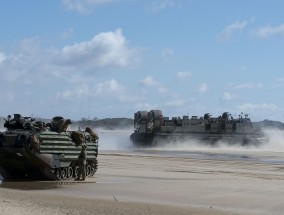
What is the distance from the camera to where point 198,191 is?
16500 millimetres

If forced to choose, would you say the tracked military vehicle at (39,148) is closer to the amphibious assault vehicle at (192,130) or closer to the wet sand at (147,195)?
the wet sand at (147,195)

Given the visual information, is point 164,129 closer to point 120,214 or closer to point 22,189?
point 22,189

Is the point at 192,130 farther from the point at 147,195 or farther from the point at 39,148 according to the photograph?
the point at 147,195

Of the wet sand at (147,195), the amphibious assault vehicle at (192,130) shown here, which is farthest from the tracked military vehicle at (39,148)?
the amphibious assault vehicle at (192,130)

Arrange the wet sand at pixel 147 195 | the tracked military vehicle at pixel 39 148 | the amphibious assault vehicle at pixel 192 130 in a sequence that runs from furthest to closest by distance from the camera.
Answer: the amphibious assault vehicle at pixel 192 130, the tracked military vehicle at pixel 39 148, the wet sand at pixel 147 195

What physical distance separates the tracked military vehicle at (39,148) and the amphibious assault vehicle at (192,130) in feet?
112

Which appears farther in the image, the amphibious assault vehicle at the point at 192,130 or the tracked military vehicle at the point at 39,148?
the amphibious assault vehicle at the point at 192,130

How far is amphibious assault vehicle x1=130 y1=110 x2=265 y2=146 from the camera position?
54781 millimetres

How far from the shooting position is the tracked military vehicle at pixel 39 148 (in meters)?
18.6

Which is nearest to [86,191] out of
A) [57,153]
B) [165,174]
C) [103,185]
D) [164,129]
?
[103,185]

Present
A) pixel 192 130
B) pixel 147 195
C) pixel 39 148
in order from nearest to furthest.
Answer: pixel 147 195, pixel 39 148, pixel 192 130

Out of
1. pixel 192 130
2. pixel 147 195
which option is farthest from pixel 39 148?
pixel 192 130

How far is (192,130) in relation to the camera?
2238 inches

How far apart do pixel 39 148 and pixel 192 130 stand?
3911 cm
